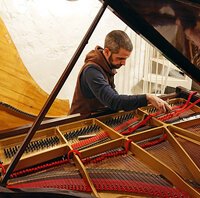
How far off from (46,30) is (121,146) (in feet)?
9.61

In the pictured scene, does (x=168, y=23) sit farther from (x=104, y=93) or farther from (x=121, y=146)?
(x=104, y=93)

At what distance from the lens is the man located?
2.36 m

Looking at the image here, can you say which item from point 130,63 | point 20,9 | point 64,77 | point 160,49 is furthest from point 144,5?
point 130,63

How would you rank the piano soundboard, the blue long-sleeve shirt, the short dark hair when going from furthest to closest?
the short dark hair → the blue long-sleeve shirt → the piano soundboard

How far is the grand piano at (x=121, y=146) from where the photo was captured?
→ 4.62 feet

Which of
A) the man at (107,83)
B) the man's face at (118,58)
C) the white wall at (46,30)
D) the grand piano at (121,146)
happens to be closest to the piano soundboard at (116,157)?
the grand piano at (121,146)

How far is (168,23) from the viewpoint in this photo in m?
1.46

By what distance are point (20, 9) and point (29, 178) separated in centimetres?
311

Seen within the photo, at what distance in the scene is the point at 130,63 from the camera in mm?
5512

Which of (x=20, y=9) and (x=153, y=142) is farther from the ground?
(x=20, y=9)

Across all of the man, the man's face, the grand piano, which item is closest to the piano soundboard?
the grand piano

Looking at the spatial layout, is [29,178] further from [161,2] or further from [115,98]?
[161,2]

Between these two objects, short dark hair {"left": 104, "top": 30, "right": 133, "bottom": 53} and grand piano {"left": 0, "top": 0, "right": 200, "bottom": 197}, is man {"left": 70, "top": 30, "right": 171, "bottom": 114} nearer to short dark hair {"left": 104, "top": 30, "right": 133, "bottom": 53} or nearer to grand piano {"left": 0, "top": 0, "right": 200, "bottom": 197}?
short dark hair {"left": 104, "top": 30, "right": 133, "bottom": 53}

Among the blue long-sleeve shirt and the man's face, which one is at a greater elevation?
the man's face
